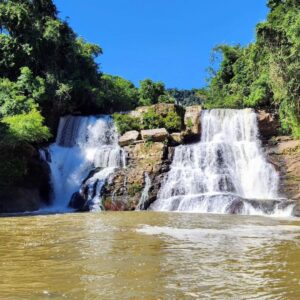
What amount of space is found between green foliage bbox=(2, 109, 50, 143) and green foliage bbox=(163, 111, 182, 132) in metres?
7.64

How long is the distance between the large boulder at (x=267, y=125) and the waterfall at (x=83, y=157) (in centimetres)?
815

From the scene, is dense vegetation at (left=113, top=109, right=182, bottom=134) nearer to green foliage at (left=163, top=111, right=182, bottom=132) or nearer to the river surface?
green foliage at (left=163, top=111, right=182, bottom=132)

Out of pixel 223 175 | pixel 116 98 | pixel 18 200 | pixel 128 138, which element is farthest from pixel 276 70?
pixel 18 200

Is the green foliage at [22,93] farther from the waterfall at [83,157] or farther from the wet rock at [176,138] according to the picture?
the wet rock at [176,138]

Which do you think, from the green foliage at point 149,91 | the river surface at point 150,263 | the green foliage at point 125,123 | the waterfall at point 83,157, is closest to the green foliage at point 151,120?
the green foliage at point 125,123

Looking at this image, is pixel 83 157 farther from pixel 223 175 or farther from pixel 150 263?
pixel 150 263

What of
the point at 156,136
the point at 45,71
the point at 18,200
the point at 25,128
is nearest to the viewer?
the point at 18,200

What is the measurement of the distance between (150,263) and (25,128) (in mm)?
15613

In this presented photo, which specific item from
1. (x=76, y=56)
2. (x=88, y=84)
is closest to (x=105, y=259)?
(x=88, y=84)

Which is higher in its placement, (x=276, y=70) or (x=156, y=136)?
(x=276, y=70)

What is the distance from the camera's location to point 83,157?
85.9ft

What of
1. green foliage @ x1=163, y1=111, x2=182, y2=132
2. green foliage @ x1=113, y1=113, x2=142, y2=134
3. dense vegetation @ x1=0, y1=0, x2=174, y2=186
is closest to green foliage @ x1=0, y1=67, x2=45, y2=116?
dense vegetation @ x1=0, y1=0, x2=174, y2=186

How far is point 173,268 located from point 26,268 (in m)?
2.10

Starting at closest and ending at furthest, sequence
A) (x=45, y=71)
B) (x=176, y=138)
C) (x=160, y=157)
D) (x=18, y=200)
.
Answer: (x=18, y=200)
(x=160, y=157)
(x=176, y=138)
(x=45, y=71)
